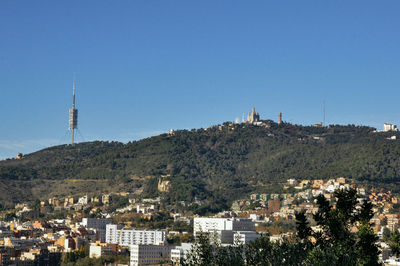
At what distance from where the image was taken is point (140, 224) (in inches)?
4715

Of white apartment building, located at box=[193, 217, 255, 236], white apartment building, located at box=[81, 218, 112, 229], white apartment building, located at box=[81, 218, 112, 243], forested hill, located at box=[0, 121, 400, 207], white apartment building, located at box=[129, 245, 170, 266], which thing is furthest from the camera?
forested hill, located at box=[0, 121, 400, 207]

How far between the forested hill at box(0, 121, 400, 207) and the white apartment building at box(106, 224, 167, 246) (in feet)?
88.1

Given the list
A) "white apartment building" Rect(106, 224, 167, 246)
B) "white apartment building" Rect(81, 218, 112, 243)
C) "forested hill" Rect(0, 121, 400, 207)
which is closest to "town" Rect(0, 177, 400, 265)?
"white apartment building" Rect(106, 224, 167, 246)

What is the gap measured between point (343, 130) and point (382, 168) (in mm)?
46763

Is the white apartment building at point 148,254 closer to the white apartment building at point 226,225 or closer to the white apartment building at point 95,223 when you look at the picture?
the white apartment building at point 226,225

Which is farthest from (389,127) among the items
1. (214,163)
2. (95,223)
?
(95,223)

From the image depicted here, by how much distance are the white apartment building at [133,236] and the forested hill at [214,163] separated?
2685cm

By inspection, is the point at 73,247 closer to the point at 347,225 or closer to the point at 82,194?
the point at 82,194

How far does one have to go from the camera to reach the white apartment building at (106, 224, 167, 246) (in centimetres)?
10200

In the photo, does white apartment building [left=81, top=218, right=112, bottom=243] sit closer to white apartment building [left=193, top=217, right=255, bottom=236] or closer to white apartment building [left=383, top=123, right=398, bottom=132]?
white apartment building [left=193, top=217, right=255, bottom=236]

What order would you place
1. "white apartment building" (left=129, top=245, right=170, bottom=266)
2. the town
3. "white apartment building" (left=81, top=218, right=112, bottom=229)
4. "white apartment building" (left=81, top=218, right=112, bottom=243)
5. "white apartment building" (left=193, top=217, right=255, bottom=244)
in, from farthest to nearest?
"white apartment building" (left=81, top=218, right=112, bottom=229)
"white apartment building" (left=81, top=218, right=112, bottom=243)
"white apartment building" (left=193, top=217, right=255, bottom=244)
the town
"white apartment building" (left=129, top=245, right=170, bottom=266)

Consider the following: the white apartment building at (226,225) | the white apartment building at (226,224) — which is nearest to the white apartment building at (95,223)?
the white apartment building at (226,225)

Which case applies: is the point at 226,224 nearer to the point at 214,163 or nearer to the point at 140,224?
the point at 140,224

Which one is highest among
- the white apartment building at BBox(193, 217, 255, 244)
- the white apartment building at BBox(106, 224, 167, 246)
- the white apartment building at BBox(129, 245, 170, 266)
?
the white apartment building at BBox(193, 217, 255, 244)
